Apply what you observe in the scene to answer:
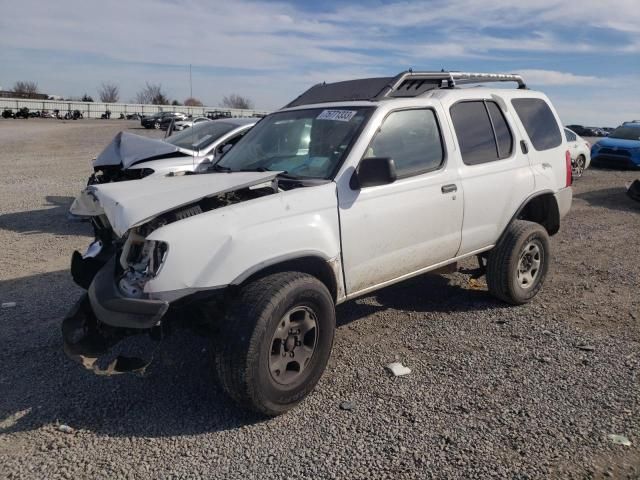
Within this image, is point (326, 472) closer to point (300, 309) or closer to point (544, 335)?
point (300, 309)

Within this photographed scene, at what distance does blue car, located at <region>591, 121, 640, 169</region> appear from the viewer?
16.9 m

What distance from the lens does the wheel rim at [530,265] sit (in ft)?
17.0

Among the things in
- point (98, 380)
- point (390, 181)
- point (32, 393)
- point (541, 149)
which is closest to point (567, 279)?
point (541, 149)

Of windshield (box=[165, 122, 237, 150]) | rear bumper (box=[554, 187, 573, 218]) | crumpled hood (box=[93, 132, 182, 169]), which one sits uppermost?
windshield (box=[165, 122, 237, 150])

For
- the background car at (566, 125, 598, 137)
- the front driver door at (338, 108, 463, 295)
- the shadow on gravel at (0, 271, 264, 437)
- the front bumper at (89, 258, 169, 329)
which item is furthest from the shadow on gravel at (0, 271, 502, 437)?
the background car at (566, 125, 598, 137)

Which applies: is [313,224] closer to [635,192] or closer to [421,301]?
[421,301]

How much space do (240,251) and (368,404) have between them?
4.36ft

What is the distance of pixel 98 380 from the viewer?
382 cm

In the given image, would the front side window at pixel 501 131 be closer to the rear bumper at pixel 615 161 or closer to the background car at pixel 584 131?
the rear bumper at pixel 615 161

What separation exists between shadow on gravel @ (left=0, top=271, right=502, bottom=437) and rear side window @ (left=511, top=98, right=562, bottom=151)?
1877 mm

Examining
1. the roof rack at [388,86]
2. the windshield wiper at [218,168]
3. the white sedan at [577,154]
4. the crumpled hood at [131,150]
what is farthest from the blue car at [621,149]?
the windshield wiper at [218,168]

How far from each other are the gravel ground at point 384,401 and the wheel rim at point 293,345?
271 millimetres

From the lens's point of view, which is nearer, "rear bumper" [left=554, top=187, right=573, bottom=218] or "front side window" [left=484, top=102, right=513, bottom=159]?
"front side window" [left=484, top=102, right=513, bottom=159]

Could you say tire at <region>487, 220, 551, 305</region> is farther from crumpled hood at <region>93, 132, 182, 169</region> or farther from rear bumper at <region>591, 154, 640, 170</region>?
rear bumper at <region>591, 154, 640, 170</region>
